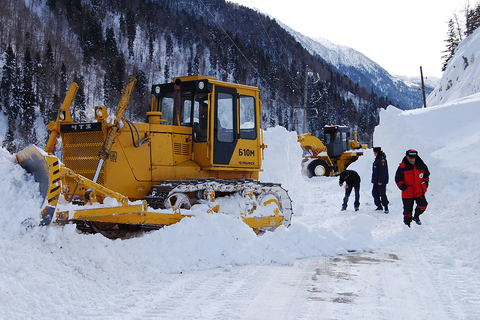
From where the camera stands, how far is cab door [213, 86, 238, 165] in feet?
23.7

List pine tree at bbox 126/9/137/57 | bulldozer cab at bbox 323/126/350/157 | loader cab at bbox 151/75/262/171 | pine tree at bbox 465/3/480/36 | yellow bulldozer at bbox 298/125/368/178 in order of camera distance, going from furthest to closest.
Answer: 1. pine tree at bbox 126/9/137/57
2. pine tree at bbox 465/3/480/36
3. bulldozer cab at bbox 323/126/350/157
4. yellow bulldozer at bbox 298/125/368/178
5. loader cab at bbox 151/75/262/171

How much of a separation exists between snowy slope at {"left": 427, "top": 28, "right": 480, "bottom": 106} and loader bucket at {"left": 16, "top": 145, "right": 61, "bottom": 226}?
34461 millimetres

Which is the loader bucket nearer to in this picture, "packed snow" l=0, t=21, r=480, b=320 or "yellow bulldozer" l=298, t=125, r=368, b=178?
"packed snow" l=0, t=21, r=480, b=320

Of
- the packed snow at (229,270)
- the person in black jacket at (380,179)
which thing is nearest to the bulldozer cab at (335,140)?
the person in black jacket at (380,179)

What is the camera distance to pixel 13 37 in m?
61.3

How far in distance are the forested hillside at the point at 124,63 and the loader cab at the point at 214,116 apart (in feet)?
115

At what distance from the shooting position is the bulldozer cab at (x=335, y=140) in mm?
24688

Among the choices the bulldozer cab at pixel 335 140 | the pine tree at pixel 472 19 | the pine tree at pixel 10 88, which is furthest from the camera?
the pine tree at pixel 472 19

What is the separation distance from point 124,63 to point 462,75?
5931 cm

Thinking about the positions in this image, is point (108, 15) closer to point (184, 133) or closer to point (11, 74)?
point (11, 74)

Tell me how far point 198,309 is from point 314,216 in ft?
24.0

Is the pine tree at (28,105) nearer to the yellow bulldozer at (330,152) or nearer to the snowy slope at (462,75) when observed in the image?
the yellow bulldozer at (330,152)

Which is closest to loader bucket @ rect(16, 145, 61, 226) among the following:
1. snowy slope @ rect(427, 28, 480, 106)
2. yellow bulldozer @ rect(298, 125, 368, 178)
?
yellow bulldozer @ rect(298, 125, 368, 178)

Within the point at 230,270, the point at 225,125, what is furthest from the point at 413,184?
the point at 230,270
